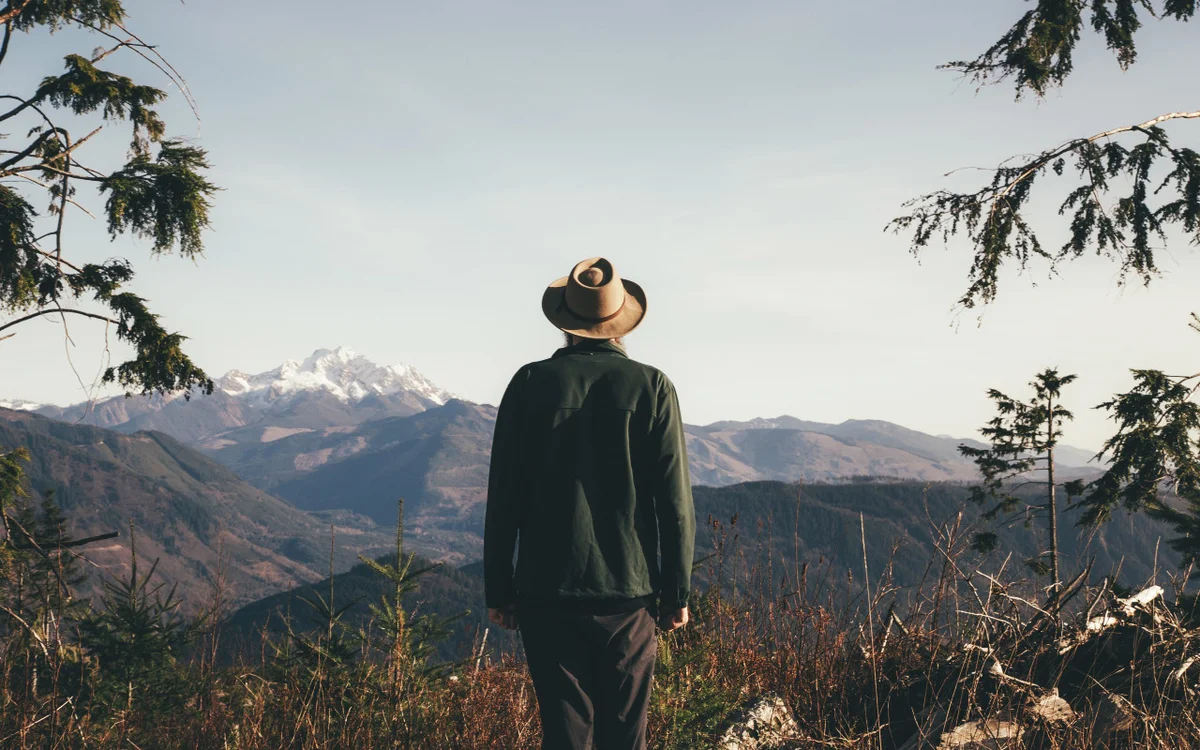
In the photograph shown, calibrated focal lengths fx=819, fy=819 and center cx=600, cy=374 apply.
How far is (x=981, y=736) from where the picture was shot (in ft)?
11.6

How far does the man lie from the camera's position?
2971mm

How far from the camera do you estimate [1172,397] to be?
8086 mm

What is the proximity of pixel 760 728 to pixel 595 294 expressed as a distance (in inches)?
92.4

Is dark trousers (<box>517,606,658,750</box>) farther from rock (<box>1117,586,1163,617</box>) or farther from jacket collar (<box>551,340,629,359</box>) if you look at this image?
rock (<box>1117,586,1163,617</box>)

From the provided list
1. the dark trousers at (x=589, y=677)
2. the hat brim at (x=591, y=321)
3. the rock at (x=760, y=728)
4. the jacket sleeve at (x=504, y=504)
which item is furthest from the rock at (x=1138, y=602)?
the jacket sleeve at (x=504, y=504)

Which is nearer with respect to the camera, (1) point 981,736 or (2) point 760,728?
(1) point 981,736

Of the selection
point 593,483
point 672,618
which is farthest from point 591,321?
point 672,618

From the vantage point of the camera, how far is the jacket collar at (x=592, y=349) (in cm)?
321

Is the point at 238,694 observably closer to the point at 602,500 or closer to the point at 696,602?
the point at 696,602

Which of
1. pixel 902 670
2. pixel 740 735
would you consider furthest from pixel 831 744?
pixel 902 670

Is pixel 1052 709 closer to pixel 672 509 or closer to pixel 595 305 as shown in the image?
pixel 672 509

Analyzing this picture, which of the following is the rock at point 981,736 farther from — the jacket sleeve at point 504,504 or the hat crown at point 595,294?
the hat crown at point 595,294

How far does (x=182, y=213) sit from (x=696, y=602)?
8.94m

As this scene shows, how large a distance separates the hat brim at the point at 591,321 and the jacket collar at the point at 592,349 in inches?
1.2
